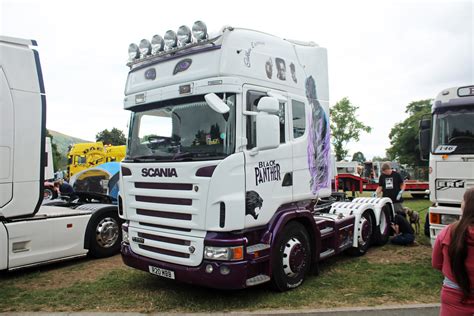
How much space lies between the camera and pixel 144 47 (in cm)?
555

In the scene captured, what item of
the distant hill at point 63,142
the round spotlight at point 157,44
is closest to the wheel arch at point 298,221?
the round spotlight at point 157,44

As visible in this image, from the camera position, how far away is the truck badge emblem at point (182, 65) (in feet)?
16.4

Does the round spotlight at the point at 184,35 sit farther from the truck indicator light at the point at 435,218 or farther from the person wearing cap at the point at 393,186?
the person wearing cap at the point at 393,186

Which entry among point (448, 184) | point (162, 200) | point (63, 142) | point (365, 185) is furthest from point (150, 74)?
point (63, 142)

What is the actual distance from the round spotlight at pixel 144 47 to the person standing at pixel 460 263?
444 cm

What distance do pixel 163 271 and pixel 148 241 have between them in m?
0.48

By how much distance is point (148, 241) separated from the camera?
16.6 feet

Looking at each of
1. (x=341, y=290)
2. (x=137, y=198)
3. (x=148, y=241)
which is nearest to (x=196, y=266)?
(x=148, y=241)

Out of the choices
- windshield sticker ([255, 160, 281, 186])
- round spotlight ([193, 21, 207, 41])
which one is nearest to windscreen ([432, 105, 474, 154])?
windshield sticker ([255, 160, 281, 186])

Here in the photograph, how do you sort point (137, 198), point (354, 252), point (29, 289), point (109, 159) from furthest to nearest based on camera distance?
1. point (109, 159)
2. point (354, 252)
3. point (29, 289)
4. point (137, 198)

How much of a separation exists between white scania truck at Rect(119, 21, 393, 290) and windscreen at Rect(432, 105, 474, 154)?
208 cm

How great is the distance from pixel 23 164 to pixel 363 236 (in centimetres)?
605

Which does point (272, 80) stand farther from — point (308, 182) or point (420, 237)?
point (420, 237)

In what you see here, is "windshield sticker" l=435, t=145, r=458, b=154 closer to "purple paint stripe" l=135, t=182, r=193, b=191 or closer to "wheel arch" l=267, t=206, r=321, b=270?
"wheel arch" l=267, t=206, r=321, b=270
